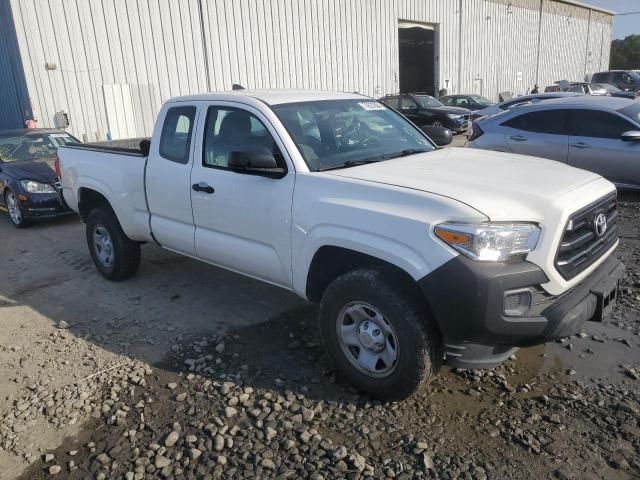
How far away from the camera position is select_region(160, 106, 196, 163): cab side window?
4.45 m

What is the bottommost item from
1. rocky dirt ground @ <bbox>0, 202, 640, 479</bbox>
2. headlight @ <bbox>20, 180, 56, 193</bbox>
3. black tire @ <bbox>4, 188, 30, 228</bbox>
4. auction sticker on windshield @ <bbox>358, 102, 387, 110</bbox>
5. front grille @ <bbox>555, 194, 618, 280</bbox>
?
rocky dirt ground @ <bbox>0, 202, 640, 479</bbox>

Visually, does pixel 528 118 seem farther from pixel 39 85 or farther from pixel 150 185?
pixel 39 85

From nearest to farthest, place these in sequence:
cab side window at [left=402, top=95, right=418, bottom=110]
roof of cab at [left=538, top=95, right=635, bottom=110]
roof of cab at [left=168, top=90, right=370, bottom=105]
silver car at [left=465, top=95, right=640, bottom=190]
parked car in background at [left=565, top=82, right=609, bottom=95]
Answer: roof of cab at [left=168, top=90, right=370, bottom=105] → silver car at [left=465, top=95, right=640, bottom=190] → roof of cab at [left=538, top=95, right=635, bottom=110] → cab side window at [left=402, top=95, right=418, bottom=110] → parked car in background at [left=565, top=82, right=609, bottom=95]

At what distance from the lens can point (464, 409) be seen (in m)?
3.19

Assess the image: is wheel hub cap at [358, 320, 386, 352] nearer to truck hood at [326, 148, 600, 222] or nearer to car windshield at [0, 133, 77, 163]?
truck hood at [326, 148, 600, 222]

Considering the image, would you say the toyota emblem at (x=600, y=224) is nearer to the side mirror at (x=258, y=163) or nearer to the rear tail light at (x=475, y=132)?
the side mirror at (x=258, y=163)

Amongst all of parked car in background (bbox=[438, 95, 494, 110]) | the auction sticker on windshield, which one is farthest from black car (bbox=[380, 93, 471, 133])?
the auction sticker on windshield

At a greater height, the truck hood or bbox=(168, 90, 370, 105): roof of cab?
bbox=(168, 90, 370, 105): roof of cab

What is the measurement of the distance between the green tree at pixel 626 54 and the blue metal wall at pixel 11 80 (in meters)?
67.2

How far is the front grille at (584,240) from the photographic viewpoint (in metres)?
2.89

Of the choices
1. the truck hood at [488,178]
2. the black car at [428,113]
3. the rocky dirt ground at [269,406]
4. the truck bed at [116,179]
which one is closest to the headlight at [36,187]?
the truck bed at [116,179]

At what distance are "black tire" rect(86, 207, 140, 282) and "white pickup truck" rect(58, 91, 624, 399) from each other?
32.1 inches

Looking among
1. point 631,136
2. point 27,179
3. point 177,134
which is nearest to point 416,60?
point 631,136

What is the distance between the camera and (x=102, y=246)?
575 centimetres
